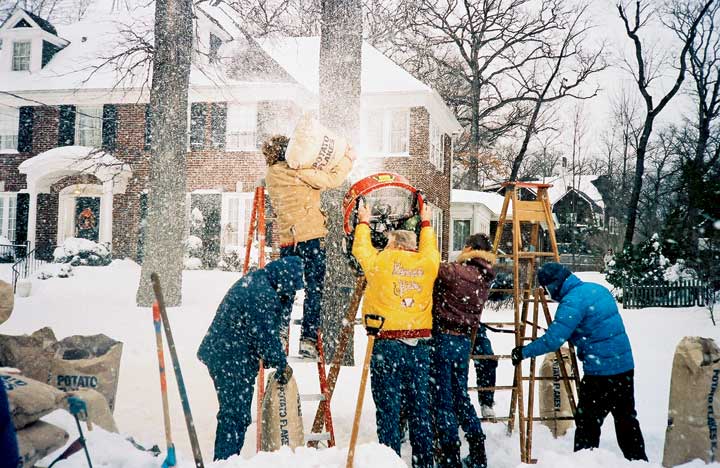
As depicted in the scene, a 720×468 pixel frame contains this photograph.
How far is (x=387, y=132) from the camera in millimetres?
18312

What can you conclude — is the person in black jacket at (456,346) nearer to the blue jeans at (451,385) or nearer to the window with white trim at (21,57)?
the blue jeans at (451,385)

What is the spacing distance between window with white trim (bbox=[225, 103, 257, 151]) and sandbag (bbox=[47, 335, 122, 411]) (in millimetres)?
14251

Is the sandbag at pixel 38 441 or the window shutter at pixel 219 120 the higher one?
the window shutter at pixel 219 120

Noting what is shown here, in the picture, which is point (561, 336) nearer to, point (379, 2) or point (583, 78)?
point (379, 2)

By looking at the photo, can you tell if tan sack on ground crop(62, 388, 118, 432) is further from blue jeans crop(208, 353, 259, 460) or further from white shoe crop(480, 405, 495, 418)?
white shoe crop(480, 405, 495, 418)

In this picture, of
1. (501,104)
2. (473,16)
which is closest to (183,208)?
(473,16)

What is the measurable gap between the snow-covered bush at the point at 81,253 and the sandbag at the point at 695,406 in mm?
16238

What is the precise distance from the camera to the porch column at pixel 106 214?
18562mm

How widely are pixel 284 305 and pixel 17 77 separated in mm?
21776

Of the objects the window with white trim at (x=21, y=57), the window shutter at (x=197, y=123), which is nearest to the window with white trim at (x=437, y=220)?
the window shutter at (x=197, y=123)

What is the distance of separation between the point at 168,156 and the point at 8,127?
1389 cm

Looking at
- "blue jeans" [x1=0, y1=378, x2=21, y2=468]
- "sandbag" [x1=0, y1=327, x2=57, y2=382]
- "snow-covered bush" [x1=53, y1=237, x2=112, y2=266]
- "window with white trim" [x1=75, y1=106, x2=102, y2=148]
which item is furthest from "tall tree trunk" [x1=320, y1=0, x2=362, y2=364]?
"window with white trim" [x1=75, y1=106, x2=102, y2=148]

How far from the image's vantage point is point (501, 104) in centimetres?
2562

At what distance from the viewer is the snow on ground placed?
359cm
